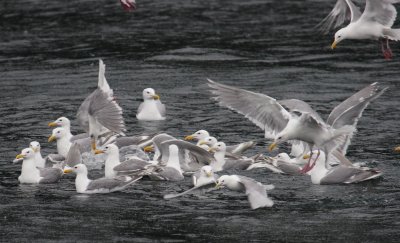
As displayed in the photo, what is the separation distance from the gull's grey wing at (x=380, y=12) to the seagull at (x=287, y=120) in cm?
267

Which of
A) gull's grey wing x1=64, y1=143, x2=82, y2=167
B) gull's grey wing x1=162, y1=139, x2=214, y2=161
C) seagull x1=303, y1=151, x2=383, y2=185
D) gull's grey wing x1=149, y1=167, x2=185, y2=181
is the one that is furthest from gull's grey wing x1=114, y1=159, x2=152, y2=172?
seagull x1=303, y1=151, x2=383, y2=185

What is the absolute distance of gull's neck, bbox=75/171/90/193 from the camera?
56.6ft

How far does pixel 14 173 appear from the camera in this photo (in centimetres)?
1875

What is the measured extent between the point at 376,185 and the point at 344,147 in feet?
4.85

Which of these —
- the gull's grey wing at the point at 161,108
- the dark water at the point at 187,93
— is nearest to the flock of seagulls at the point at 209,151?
the dark water at the point at 187,93

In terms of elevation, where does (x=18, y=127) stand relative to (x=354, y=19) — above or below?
below

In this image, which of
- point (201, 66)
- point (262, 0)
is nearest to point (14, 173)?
point (201, 66)

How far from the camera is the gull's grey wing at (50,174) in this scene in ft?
59.1

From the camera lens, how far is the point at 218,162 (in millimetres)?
18656

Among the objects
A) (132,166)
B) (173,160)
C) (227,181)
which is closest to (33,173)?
(132,166)

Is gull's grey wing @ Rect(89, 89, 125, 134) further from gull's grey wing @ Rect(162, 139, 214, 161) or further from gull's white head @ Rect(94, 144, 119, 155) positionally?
gull's grey wing @ Rect(162, 139, 214, 161)

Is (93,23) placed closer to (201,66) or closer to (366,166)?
(201,66)

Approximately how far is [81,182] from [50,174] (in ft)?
3.22

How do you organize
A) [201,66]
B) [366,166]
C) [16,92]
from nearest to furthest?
[366,166] < [16,92] < [201,66]
